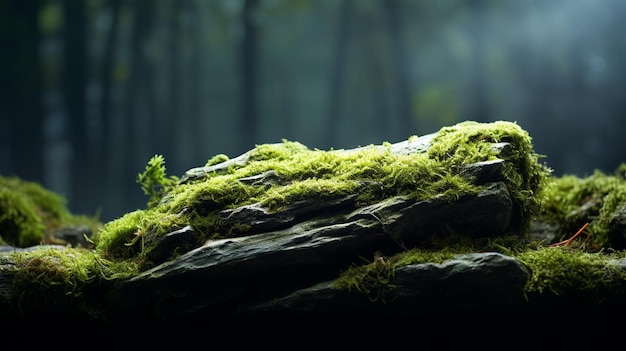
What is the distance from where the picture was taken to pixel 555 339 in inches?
116

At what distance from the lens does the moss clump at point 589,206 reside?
4031 mm

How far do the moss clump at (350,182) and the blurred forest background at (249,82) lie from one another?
573cm

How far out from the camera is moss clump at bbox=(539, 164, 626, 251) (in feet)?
13.2

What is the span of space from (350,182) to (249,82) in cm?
767

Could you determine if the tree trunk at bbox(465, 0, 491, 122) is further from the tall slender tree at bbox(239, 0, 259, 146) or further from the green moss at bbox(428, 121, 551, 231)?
the green moss at bbox(428, 121, 551, 231)

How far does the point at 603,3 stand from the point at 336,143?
5208mm

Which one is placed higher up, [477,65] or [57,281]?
[477,65]

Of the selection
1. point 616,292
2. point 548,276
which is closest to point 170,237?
point 548,276

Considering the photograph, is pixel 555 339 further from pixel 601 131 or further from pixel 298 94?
pixel 298 94

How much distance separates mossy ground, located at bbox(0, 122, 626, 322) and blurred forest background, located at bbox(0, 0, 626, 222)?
17.4 ft

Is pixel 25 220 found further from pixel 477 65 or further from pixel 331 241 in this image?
pixel 477 65

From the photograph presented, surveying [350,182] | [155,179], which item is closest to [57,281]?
[155,179]

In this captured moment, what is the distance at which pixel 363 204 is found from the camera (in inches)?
132

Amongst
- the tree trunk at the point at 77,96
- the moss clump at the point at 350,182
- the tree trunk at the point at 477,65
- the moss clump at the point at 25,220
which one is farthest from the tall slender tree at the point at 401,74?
the tree trunk at the point at 77,96
